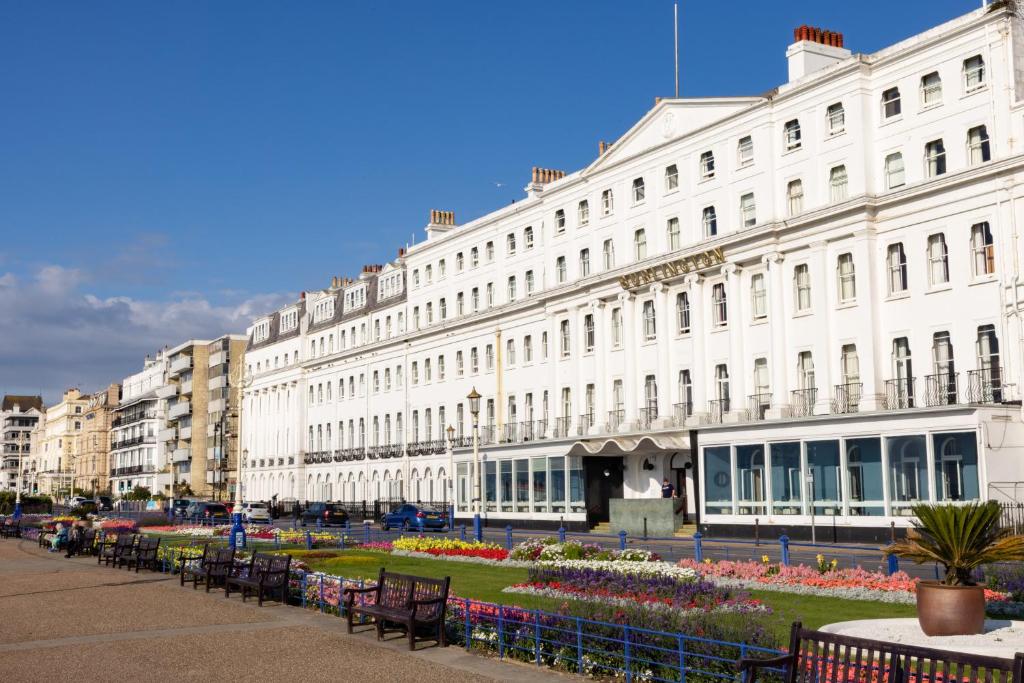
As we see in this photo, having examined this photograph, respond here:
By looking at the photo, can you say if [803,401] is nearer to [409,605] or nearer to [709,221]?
[709,221]

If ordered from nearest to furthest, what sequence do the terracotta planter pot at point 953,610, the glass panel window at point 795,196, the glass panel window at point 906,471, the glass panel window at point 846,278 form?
the terracotta planter pot at point 953,610, the glass panel window at point 906,471, the glass panel window at point 846,278, the glass panel window at point 795,196

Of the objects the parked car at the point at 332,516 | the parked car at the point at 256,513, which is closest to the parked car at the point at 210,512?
the parked car at the point at 256,513

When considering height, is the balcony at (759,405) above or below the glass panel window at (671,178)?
below

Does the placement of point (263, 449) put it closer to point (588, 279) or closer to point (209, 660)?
point (588, 279)

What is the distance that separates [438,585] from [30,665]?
5.58 meters

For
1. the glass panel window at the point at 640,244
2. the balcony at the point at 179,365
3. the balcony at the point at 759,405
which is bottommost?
the balcony at the point at 759,405

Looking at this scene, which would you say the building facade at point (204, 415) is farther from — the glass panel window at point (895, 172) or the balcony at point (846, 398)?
the glass panel window at point (895, 172)

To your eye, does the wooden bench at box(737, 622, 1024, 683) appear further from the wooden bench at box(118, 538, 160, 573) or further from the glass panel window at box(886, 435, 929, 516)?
the glass panel window at box(886, 435, 929, 516)

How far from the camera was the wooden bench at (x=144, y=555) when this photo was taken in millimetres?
29328

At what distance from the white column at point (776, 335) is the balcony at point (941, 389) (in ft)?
19.0

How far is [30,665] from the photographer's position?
575 inches

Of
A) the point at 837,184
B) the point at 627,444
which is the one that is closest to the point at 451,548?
the point at 627,444

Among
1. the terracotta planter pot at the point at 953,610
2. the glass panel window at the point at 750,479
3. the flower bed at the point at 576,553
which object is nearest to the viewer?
the terracotta planter pot at the point at 953,610

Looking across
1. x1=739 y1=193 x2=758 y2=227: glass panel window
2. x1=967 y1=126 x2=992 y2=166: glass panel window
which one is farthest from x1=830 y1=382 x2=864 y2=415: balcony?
x1=967 y1=126 x2=992 y2=166: glass panel window
